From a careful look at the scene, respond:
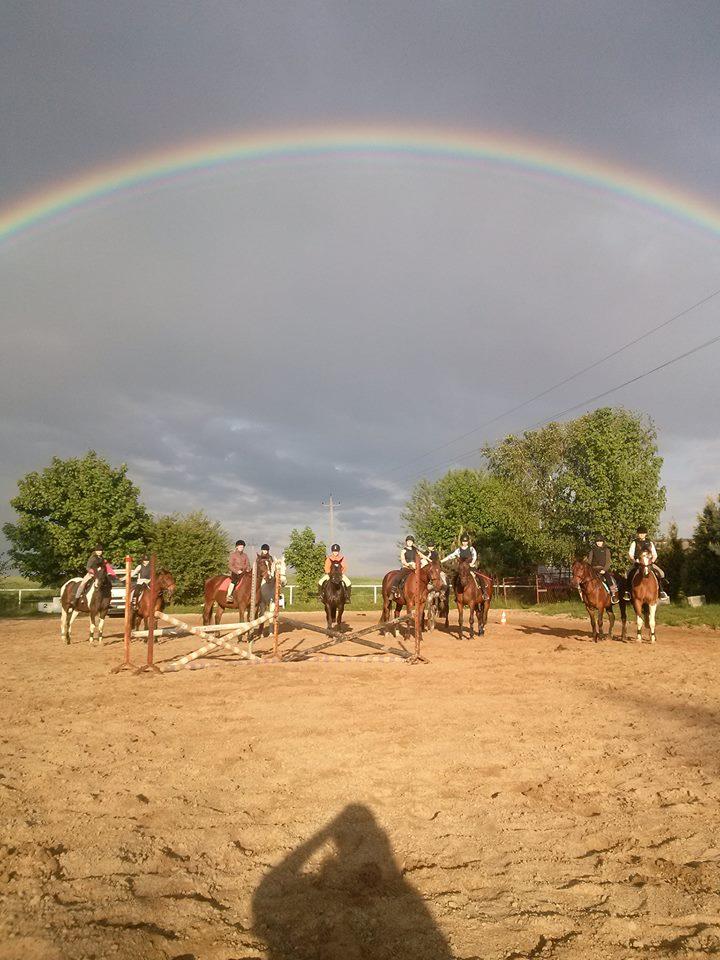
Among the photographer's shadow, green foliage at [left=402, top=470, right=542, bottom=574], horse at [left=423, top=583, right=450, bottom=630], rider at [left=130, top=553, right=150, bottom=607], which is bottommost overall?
the photographer's shadow

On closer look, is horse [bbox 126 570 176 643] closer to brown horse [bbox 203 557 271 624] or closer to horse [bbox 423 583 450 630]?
brown horse [bbox 203 557 271 624]

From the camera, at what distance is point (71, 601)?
19734 millimetres

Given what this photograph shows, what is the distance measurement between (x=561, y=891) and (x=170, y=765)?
424 centimetres

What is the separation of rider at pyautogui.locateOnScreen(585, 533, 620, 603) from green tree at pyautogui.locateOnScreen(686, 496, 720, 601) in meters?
16.5

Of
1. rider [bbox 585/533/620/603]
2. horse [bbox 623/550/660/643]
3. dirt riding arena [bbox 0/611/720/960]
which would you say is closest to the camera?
dirt riding arena [bbox 0/611/720/960]

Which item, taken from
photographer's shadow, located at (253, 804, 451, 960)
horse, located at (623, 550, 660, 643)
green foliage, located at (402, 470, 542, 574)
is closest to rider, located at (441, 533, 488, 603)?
horse, located at (623, 550, 660, 643)

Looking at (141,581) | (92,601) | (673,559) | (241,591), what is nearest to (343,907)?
(241,591)

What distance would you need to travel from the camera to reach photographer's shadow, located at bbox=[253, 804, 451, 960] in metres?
3.35

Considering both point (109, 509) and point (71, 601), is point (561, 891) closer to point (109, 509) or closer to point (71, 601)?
point (71, 601)

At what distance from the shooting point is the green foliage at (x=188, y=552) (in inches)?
1919

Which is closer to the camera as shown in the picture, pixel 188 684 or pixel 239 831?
pixel 239 831

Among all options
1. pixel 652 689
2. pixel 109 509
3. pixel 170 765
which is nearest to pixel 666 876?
pixel 170 765

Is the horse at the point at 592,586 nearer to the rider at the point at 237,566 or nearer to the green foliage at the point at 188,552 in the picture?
the rider at the point at 237,566

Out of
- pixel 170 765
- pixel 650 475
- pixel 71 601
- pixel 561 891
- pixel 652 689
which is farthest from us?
pixel 650 475
